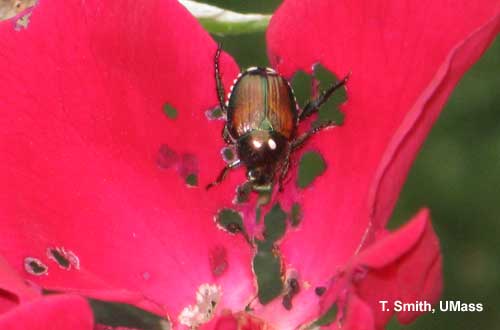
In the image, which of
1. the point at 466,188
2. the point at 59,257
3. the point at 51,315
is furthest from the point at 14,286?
the point at 466,188

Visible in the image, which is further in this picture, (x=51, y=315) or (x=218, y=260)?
(x=218, y=260)

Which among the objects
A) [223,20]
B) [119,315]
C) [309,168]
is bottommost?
[119,315]

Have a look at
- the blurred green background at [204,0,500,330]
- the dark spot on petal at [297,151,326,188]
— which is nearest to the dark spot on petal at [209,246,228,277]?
the dark spot on petal at [297,151,326,188]

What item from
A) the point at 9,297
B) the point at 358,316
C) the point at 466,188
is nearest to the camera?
the point at 358,316

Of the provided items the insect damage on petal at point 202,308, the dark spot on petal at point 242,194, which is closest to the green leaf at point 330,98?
the dark spot on petal at point 242,194

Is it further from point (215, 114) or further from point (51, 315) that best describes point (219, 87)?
point (51, 315)

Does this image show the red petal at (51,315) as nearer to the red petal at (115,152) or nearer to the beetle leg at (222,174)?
the red petal at (115,152)
